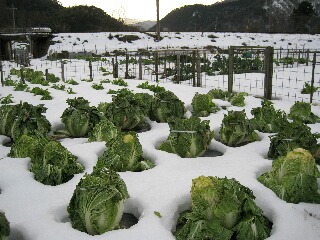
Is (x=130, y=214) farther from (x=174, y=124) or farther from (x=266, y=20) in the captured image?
(x=266, y=20)

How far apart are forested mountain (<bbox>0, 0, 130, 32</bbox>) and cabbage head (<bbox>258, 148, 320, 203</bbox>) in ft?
224

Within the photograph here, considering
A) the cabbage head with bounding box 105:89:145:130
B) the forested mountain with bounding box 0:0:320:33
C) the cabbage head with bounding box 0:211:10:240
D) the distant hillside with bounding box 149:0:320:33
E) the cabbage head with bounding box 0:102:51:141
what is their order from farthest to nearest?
the distant hillside with bounding box 149:0:320:33, the forested mountain with bounding box 0:0:320:33, the cabbage head with bounding box 105:89:145:130, the cabbage head with bounding box 0:102:51:141, the cabbage head with bounding box 0:211:10:240

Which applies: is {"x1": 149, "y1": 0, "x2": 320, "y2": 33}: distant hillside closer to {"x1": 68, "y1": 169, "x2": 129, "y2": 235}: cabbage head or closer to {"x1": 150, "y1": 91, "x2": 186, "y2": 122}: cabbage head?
{"x1": 150, "y1": 91, "x2": 186, "y2": 122}: cabbage head

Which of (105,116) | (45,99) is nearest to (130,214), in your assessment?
(105,116)

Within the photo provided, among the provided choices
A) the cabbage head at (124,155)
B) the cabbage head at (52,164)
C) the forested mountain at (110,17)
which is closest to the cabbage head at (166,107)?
the cabbage head at (124,155)

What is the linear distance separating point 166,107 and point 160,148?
1584mm

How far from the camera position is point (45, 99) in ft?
28.7

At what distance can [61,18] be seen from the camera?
237 ft

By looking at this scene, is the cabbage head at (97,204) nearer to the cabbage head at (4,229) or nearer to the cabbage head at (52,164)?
the cabbage head at (4,229)

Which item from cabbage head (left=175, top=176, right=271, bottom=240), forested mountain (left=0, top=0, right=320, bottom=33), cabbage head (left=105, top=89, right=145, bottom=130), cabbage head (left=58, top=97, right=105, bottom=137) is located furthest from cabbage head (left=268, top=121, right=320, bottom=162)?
forested mountain (left=0, top=0, right=320, bottom=33)

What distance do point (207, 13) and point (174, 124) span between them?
15055cm

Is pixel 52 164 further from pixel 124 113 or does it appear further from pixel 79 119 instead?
pixel 124 113

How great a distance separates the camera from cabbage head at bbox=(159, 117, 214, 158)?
174 inches

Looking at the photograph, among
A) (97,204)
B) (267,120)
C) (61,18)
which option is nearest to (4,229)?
(97,204)
